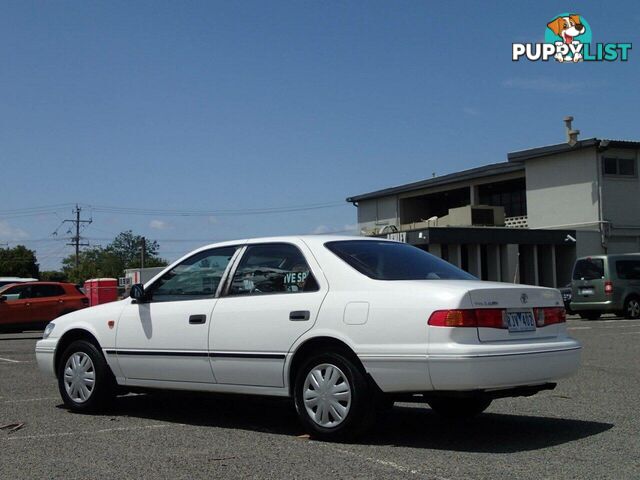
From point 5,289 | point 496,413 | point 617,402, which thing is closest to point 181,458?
point 496,413

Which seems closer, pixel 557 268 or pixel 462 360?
pixel 462 360

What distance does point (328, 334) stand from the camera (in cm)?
631

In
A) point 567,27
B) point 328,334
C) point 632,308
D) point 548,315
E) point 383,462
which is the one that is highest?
point 567,27

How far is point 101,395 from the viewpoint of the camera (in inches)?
311

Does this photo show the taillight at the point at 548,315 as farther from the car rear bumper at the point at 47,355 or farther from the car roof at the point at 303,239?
the car rear bumper at the point at 47,355

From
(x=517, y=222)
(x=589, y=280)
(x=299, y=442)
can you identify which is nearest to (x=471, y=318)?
(x=299, y=442)

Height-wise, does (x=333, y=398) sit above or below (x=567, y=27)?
below

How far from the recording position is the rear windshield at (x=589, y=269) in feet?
84.5

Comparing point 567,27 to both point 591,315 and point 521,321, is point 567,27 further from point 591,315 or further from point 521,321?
point 521,321

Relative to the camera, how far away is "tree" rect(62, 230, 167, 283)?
104m

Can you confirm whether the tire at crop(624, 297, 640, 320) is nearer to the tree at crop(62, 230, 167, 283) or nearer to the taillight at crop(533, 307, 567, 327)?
the taillight at crop(533, 307, 567, 327)

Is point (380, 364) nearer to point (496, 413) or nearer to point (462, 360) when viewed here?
point (462, 360)

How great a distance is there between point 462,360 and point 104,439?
9.44 ft

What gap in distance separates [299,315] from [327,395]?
671 millimetres
